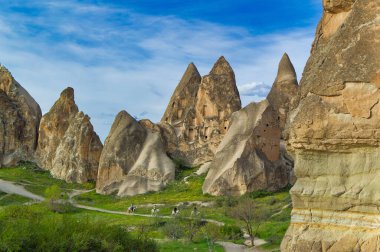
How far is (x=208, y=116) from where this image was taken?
54.7 metres

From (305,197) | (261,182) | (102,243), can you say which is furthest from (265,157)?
(305,197)

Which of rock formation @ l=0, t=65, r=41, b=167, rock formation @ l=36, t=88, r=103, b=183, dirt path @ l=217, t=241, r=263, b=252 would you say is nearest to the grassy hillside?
dirt path @ l=217, t=241, r=263, b=252

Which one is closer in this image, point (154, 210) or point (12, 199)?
point (154, 210)

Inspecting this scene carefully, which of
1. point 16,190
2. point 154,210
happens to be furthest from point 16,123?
point 154,210

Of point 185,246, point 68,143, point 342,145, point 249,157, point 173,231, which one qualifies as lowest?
point 185,246

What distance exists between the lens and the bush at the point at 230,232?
2675cm

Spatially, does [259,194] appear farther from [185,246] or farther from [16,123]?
[16,123]

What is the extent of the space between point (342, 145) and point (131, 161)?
41060 mm

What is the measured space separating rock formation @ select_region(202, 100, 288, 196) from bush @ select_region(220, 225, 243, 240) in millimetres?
12456

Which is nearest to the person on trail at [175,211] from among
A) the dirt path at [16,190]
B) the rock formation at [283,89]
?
the dirt path at [16,190]

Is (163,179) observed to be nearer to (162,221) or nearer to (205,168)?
(205,168)

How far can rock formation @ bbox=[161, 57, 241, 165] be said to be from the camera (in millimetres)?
53375

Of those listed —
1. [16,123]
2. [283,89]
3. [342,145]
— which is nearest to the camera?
[342,145]

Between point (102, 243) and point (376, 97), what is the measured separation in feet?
31.6
